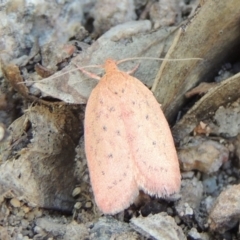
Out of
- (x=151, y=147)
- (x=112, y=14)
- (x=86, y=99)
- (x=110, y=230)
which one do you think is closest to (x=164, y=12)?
(x=112, y=14)

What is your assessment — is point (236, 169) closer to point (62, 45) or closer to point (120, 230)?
point (120, 230)

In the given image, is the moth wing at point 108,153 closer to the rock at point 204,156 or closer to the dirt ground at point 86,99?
the dirt ground at point 86,99

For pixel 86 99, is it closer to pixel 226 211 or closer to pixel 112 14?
pixel 112 14

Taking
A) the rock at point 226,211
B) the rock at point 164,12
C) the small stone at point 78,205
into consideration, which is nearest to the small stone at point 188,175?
the rock at point 226,211

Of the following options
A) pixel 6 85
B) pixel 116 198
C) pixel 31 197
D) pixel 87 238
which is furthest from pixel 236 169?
pixel 6 85

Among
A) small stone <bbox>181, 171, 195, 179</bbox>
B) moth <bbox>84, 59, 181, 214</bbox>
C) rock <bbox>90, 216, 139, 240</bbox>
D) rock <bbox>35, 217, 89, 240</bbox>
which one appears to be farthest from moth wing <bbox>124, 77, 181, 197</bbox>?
rock <bbox>35, 217, 89, 240</bbox>

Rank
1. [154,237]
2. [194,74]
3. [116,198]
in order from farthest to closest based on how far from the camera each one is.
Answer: [194,74] < [116,198] < [154,237]
